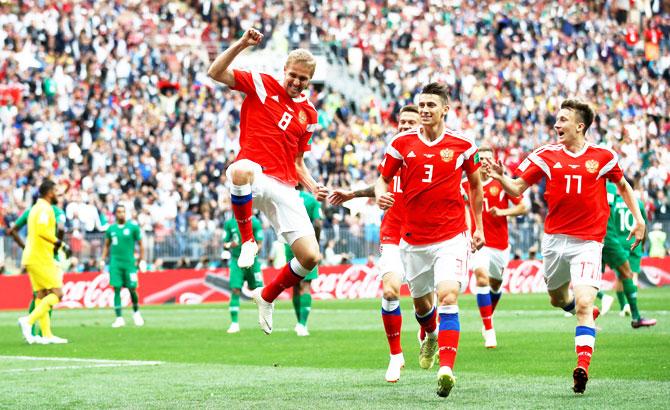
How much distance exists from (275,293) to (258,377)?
1.59 metres

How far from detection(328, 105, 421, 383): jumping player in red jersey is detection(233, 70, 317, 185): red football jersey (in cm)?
77

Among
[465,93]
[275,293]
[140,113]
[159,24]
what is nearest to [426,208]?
[275,293]

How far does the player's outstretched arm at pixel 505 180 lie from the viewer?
11703 mm

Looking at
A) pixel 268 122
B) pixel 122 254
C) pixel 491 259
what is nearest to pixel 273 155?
pixel 268 122

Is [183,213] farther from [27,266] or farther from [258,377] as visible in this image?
[258,377]

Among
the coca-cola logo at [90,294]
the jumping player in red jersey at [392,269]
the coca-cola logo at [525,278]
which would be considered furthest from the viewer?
the coca-cola logo at [525,278]

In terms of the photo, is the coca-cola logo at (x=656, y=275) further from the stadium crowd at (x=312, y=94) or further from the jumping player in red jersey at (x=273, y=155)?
the jumping player in red jersey at (x=273, y=155)

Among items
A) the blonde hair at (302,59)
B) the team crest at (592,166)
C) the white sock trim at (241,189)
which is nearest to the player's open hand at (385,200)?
the white sock trim at (241,189)

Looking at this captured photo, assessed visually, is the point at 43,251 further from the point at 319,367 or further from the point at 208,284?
the point at 208,284

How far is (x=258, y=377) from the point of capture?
42.4ft

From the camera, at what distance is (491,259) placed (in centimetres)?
1681

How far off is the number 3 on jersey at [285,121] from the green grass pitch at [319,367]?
247cm

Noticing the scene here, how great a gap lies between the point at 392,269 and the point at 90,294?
20.0 meters

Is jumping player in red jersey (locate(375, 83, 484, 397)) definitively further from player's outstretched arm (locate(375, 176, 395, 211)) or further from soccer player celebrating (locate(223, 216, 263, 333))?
soccer player celebrating (locate(223, 216, 263, 333))
